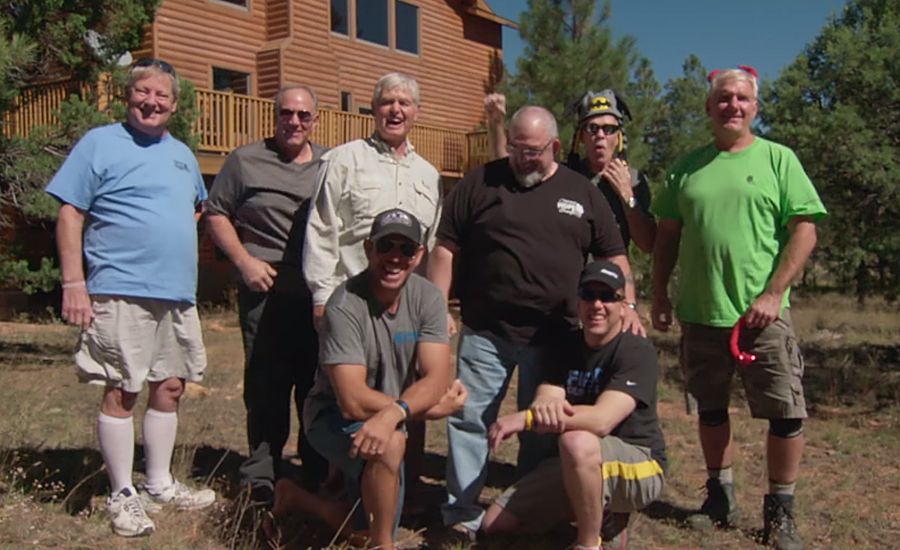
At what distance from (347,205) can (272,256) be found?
54 cm

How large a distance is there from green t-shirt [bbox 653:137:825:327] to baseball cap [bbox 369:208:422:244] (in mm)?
1370

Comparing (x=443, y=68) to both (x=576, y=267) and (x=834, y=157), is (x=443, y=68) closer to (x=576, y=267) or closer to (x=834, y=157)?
(x=834, y=157)

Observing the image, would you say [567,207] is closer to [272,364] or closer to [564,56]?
[272,364]

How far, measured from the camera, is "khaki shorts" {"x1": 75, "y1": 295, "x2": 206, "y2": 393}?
388cm

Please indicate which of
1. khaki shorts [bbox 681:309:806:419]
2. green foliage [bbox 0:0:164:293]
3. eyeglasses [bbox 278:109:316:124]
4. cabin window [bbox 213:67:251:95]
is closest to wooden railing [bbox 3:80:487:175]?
green foliage [bbox 0:0:164:293]

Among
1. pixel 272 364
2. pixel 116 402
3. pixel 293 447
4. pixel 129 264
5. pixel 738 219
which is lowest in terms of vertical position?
pixel 293 447

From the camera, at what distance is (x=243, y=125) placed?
15055 millimetres

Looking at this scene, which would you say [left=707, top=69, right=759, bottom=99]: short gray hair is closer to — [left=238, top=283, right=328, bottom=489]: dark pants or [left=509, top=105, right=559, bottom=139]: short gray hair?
[left=509, top=105, right=559, bottom=139]: short gray hair

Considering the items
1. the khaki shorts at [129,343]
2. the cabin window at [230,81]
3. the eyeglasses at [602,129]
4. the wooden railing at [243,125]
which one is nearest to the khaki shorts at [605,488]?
the eyeglasses at [602,129]

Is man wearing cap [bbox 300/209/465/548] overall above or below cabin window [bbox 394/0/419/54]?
below

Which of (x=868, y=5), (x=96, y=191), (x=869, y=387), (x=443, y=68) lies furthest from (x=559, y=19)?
(x=96, y=191)

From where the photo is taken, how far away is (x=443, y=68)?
849 inches

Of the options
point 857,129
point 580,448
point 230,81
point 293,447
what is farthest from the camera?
point 230,81

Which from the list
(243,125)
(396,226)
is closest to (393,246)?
(396,226)
